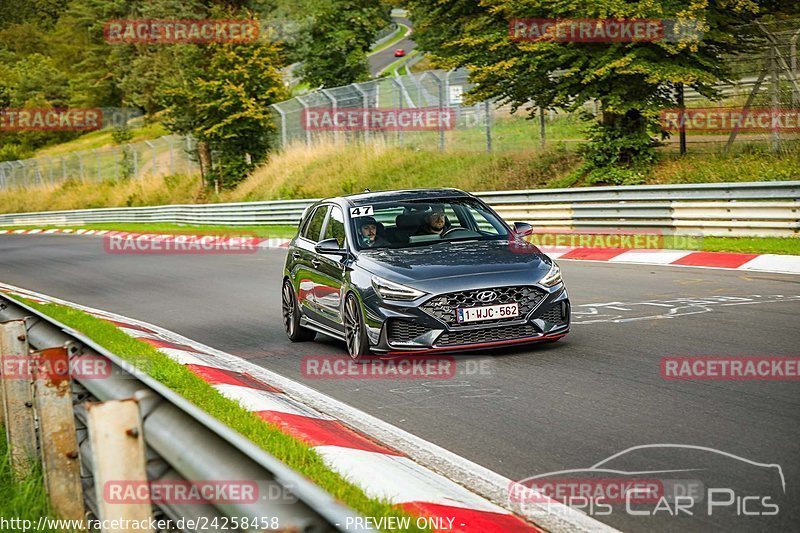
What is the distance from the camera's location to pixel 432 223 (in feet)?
35.0

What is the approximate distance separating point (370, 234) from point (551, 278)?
1955 millimetres

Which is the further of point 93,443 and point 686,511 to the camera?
point 686,511

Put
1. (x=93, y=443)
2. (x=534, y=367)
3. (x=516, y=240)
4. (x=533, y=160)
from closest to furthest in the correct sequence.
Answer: (x=93, y=443) < (x=534, y=367) < (x=516, y=240) < (x=533, y=160)

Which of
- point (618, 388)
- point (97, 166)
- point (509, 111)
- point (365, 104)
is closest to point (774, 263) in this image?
point (618, 388)

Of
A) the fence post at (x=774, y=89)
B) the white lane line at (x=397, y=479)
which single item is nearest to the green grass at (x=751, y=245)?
the fence post at (x=774, y=89)

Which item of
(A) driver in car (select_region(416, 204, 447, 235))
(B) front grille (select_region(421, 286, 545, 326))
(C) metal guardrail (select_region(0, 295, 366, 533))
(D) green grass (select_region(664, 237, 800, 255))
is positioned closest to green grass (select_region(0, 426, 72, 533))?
(C) metal guardrail (select_region(0, 295, 366, 533))

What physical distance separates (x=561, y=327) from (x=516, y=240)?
1.28m

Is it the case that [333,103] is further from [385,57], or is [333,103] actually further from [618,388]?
[385,57]

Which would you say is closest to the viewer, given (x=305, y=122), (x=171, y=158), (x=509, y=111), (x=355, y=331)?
(x=355, y=331)

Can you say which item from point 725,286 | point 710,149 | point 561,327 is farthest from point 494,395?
point 710,149

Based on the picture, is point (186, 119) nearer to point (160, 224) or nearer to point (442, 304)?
point (160, 224)

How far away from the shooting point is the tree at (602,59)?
20.6 meters

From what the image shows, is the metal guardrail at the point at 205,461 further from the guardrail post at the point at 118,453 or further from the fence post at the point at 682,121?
the fence post at the point at 682,121

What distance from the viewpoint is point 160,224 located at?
147ft
